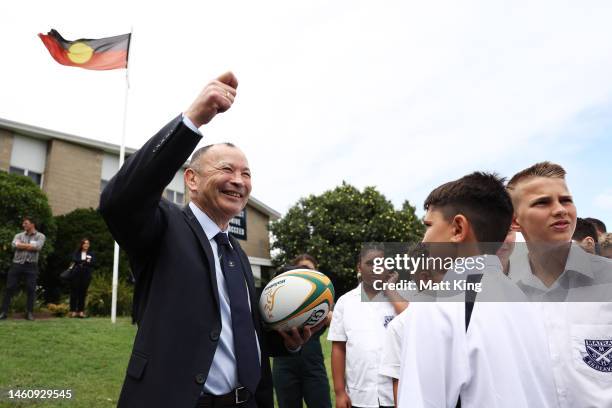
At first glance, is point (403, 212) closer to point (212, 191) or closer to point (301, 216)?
point (301, 216)

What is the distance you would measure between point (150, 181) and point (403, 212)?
98.3ft

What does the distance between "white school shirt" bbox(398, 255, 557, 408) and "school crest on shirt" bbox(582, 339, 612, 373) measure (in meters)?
0.91

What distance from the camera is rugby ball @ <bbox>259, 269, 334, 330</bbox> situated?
2902mm

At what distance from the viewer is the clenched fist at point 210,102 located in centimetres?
212

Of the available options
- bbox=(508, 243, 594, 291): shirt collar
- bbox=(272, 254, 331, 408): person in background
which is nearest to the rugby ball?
bbox=(508, 243, 594, 291): shirt collar

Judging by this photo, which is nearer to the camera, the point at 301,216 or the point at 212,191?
the point at 212,191

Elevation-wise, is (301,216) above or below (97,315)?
above

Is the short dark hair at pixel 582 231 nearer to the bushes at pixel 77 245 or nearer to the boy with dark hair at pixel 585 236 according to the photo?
the boy with dark hair at pixel 585 236

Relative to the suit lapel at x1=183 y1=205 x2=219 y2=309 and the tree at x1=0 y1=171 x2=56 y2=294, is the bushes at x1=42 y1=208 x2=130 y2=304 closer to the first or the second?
the tree at x1=0 y1=171 x2=56 y2=294

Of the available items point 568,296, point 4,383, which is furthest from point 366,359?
point 4,383

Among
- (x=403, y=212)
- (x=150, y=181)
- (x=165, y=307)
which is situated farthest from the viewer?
(x=403, y=212)

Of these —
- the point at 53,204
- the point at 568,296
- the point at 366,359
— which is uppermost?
the point at 53,204

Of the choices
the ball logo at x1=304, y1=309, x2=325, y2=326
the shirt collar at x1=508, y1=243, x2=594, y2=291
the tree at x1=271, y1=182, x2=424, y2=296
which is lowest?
the ball logo at x1=304, y1=309, x2=325, y2=326

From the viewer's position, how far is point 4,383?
593 centimetres
